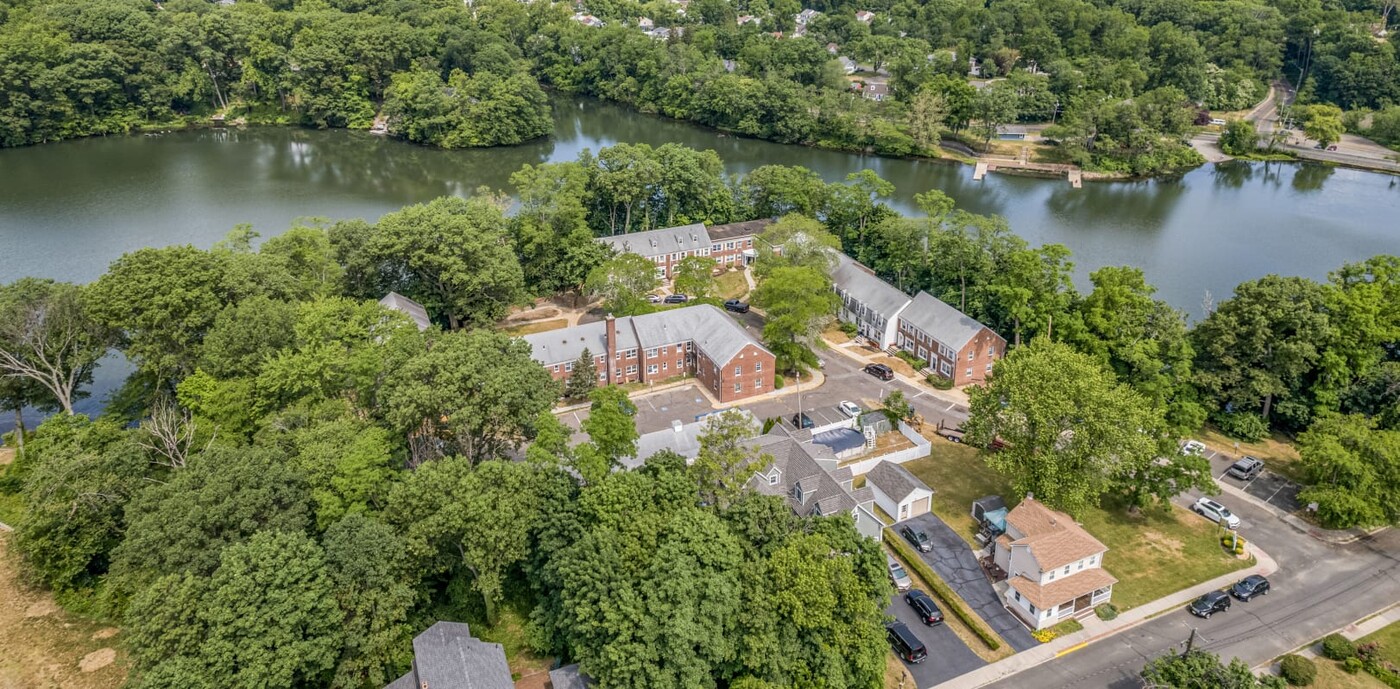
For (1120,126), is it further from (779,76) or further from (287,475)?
(287,475)

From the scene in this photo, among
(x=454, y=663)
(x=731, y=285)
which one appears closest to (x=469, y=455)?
(x=454, y=663)

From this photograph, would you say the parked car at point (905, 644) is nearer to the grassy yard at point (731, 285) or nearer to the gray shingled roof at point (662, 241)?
the grassy yard at point (731, 285)

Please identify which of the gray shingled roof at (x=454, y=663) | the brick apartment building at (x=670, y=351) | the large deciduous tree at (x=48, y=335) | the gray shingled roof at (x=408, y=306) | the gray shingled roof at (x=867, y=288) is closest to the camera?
the gray shingled roof at (x=454, y=663)

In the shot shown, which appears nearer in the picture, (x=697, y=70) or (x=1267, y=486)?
(x=1267, y=486)

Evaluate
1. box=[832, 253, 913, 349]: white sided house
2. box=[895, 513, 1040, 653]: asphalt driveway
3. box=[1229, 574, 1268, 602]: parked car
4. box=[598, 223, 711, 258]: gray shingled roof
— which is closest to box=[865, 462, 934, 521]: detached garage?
box=[895, 513, 1040, 653]: asphalt driveway

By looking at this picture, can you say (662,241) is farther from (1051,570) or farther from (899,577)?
(1051,570)

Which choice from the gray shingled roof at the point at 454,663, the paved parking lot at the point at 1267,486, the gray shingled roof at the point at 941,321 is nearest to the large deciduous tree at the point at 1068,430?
the paved parking lot at the point at 1267,486

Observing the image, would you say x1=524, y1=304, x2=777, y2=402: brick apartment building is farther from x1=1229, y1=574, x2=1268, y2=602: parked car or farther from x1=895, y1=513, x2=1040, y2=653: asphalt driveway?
x1=1229, y1=574, x2=1268, y2=602: parked car
